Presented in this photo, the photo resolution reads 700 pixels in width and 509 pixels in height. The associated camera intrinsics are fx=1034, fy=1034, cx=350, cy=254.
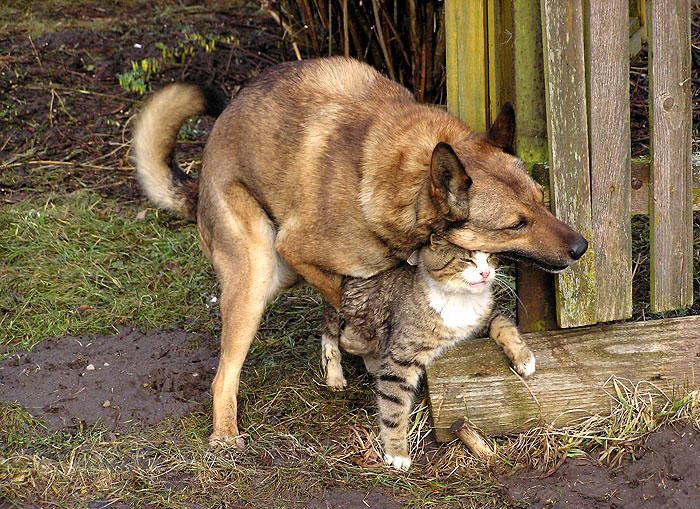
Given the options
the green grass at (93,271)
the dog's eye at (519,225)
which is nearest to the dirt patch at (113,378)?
the green grass at (93,271)

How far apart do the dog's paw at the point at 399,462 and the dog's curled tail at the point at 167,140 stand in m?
Result: 1.76

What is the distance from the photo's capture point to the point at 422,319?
14.6 feet

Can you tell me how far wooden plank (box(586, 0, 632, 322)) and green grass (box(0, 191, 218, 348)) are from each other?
2350mm

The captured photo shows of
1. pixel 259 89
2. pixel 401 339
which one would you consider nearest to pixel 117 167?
pixel 259 89

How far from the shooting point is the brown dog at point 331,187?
4.10m

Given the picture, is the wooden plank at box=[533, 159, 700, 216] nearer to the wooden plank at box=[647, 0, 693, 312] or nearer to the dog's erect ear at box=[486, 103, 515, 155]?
the wooden plank at box=[647, 0, 693, 312]

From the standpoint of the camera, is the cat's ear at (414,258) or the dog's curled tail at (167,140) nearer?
the cat's ear at (414,258)

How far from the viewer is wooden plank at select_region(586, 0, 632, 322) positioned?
161 inches

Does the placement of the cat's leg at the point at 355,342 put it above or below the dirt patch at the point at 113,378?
above

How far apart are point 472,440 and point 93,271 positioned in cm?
292

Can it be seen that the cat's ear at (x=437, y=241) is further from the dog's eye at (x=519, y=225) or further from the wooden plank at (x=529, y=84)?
the wooden plank at (x=529, y=84)

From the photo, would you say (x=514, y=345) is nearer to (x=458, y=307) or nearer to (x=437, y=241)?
(x=458, y=307)

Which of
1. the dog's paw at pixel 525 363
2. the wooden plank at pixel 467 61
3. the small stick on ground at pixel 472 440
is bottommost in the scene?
the small stick on ground at pixel 472 440

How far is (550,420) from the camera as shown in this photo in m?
4.45
